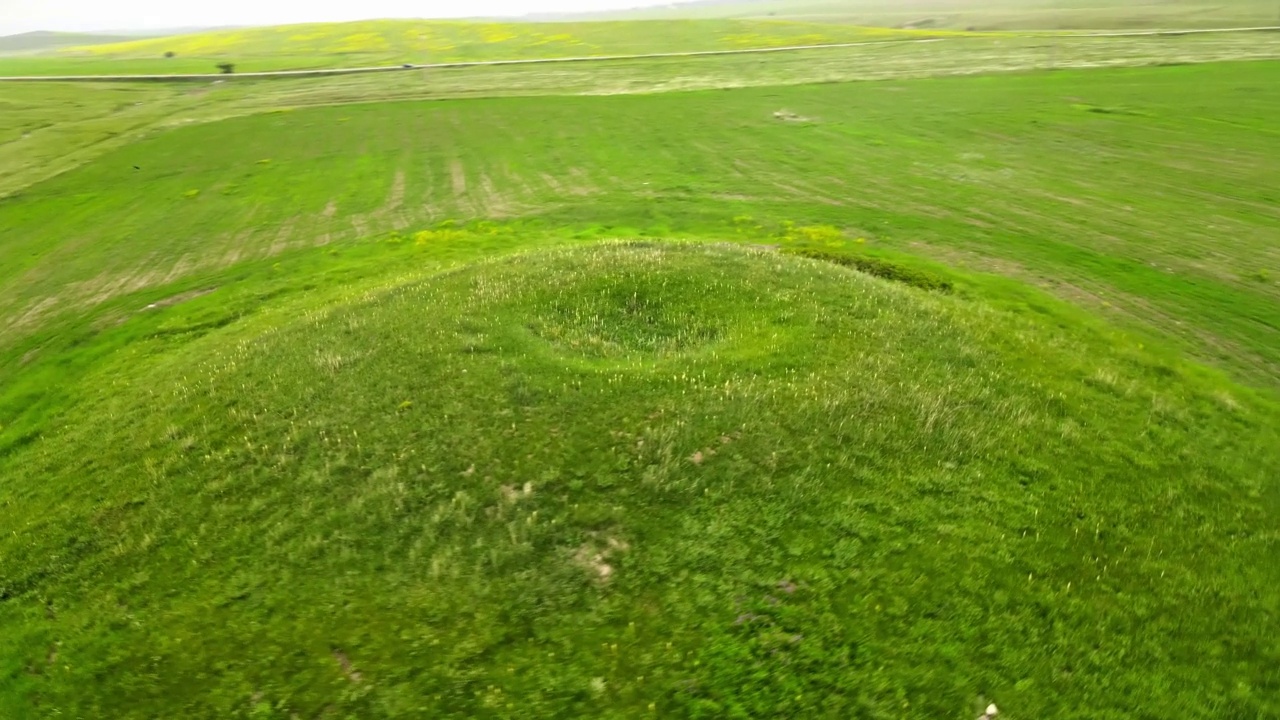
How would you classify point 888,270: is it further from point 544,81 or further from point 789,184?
point 544,81

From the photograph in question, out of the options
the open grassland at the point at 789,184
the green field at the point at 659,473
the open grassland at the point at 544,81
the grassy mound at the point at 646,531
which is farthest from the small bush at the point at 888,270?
the open grassland at the point at 544,81

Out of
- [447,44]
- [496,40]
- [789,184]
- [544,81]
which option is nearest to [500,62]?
[544,81]

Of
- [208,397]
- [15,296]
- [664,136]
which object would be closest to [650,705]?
[208,397]

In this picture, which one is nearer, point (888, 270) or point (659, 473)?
point (659, 473)

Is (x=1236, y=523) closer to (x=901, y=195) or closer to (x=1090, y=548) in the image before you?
(x=1090, y=548)

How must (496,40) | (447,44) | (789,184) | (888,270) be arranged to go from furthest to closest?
1. (496,40)
2. (447,44)
3. (789,184)
4. (888,270)

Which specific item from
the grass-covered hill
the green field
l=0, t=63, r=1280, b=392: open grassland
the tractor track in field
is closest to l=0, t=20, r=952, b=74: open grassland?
the grass-covered hill
